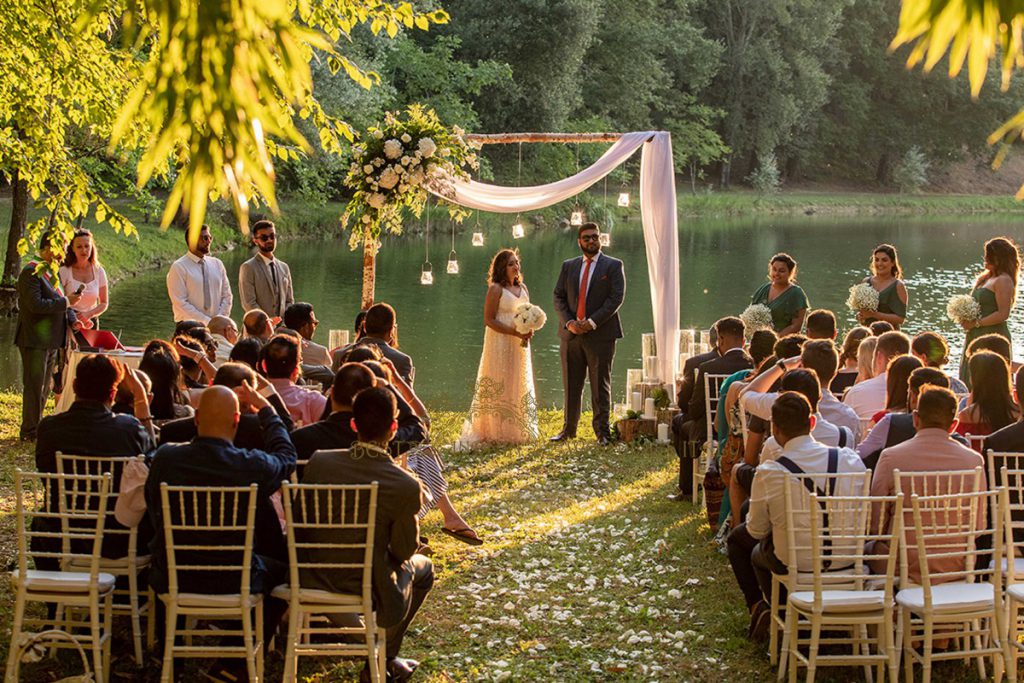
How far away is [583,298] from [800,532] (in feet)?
19.6

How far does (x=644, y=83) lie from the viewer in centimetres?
5109

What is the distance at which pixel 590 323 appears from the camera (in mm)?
11328

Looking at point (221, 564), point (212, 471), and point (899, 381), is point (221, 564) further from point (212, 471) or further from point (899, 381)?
point (899, 381)

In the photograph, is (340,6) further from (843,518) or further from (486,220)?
(486,220)

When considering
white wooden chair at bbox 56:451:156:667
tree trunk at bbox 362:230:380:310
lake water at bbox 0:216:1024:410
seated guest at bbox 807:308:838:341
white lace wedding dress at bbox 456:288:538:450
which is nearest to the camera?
A: white wooden chair at bbox 56:451:156:667

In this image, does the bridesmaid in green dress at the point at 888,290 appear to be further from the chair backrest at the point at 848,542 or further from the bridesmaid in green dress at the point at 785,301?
the chair backrest at the point at 848,542

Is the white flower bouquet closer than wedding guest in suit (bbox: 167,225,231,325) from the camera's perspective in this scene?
Yes

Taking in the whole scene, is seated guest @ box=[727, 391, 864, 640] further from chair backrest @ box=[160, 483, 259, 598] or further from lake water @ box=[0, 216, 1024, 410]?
lake water @ box=[0, 216, 1024, 410]

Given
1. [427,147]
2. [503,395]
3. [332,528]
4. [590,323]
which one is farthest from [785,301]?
[332,528]

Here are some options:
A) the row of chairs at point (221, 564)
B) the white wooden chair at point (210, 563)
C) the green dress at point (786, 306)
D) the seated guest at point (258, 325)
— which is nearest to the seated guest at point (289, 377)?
the seated guest at point (258, 325)

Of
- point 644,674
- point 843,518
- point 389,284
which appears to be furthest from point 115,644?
point 389,284

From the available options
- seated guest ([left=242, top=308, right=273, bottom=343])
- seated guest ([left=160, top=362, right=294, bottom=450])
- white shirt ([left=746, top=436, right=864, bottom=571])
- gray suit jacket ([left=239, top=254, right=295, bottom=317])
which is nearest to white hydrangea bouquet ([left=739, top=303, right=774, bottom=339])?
gray suit jacket ([left=239, top=254, right=295, bottom=317])

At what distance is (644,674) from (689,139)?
50.3m

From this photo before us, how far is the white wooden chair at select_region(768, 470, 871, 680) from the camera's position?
546 cm
